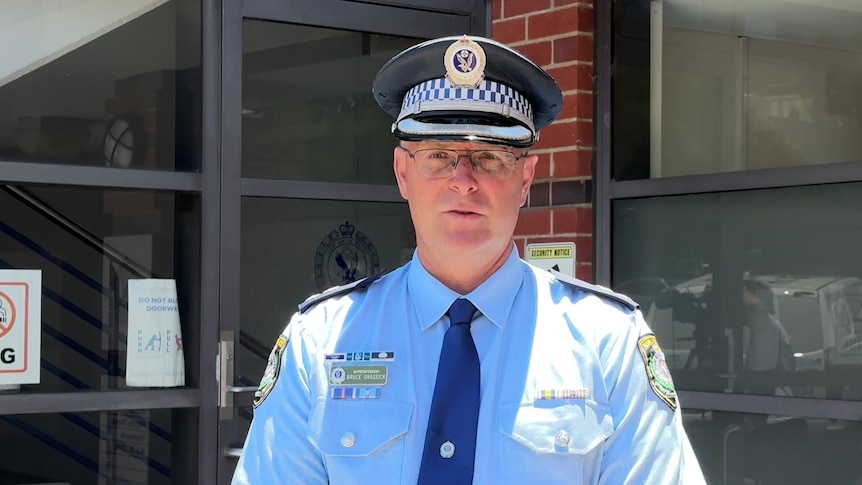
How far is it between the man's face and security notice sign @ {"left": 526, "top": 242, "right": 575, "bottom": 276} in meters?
2.18

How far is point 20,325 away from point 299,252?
1.09m

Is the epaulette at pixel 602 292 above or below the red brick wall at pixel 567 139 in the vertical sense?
below

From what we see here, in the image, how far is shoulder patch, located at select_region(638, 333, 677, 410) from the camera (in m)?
1.78

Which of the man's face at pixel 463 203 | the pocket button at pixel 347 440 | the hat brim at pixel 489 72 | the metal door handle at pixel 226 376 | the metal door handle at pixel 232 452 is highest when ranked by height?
the hat brim at pixel 489 72

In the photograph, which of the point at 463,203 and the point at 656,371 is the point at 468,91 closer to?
the point at 463,203

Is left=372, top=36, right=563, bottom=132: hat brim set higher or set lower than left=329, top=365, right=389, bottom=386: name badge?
higher

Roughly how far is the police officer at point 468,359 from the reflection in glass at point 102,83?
2.19 meters

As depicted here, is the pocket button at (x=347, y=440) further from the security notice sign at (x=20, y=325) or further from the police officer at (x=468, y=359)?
the security notice sign at (x=20, y=325)

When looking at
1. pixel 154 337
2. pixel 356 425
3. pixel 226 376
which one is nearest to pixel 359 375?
pixel 356 425

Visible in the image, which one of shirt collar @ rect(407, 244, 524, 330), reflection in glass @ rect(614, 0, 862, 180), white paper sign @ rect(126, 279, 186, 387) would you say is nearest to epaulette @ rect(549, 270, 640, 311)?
shirt collar @ rect(407, 244, 524, 330)

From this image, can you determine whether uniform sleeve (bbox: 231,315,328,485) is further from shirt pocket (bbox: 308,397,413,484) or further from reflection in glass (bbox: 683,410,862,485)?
reflection in glass (bbox: 683,410,862,485)

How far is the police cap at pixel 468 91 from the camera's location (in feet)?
5.98

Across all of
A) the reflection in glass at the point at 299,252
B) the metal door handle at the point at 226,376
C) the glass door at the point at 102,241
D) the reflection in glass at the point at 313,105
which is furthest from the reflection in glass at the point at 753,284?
the glass door at the point at 102,241

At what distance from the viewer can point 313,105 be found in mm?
4270
